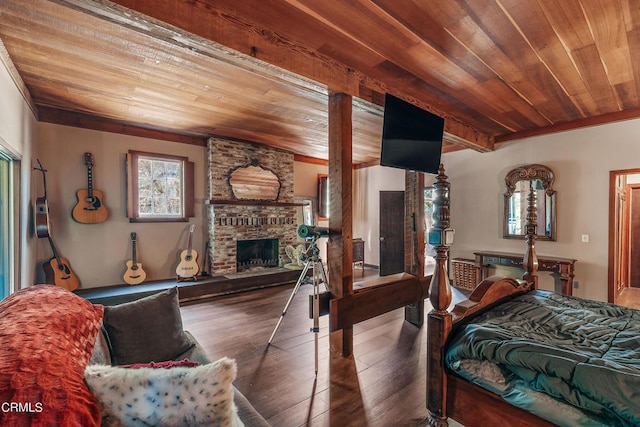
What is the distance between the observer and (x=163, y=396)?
2.72 ft

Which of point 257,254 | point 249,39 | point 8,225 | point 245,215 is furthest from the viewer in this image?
point 257,254

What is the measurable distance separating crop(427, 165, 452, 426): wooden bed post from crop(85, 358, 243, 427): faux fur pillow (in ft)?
4.37

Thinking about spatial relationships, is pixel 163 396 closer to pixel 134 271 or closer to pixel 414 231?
pixel 414 231

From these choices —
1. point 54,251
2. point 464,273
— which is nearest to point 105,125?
point 54,251

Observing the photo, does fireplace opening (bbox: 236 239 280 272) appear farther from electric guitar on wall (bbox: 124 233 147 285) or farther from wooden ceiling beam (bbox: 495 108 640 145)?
wooden ceiling beam (bbox: 495 108 640 145)

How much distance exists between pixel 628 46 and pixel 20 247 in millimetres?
5666

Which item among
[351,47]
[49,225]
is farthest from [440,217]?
[49,225]

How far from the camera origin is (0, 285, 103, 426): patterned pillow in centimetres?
70

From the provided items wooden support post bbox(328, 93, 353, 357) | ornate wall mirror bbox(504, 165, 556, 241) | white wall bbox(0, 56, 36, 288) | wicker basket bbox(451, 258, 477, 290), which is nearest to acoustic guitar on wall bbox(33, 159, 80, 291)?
white wall bbox(0, 56, 36, 288)

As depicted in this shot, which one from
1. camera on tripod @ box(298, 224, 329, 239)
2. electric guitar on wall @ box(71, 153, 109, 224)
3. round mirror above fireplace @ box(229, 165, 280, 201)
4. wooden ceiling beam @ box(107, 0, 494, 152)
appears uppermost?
wooden ceiling beam @ box(107, 0, 494, 152)

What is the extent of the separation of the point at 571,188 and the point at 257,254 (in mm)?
5272

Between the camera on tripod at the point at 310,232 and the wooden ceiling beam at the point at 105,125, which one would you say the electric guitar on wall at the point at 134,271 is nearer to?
the wooden ceiling beam at the point at 105,125

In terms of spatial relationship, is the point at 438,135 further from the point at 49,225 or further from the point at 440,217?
the point at 49,225

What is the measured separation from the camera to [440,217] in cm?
186
